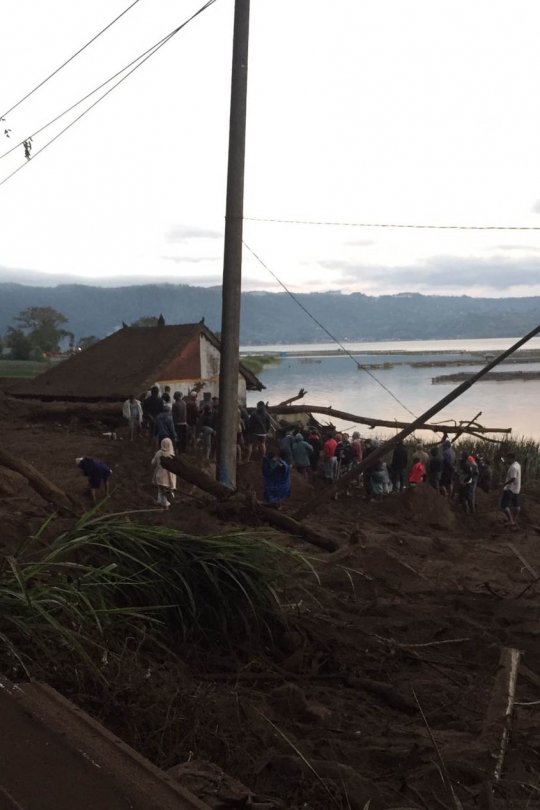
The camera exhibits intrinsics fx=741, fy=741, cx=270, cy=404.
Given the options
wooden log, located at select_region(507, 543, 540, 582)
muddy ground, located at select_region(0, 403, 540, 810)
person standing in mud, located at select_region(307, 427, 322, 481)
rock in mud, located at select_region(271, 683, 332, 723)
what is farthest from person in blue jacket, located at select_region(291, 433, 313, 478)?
rock in mud, located at select_region(271, 683, 332, 723)

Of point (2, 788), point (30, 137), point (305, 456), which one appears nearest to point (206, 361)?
point (305, 456)

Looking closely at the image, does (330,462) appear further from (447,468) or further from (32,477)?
(32,477)

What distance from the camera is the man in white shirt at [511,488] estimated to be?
16188mm

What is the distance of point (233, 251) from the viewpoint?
1113 centimetres

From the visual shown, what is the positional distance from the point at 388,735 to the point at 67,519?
14.9ft

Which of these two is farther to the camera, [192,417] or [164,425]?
[192,417]

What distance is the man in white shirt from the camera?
16188mm

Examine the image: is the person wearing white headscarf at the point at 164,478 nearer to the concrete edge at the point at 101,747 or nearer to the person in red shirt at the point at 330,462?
the person in red shirt at the point at 330,462

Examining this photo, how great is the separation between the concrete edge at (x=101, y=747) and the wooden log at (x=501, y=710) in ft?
6.17

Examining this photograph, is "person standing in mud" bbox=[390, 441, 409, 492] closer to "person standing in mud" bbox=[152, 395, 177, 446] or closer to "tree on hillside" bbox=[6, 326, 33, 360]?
"person standing in mud" bbox=[152, 395, 177, 446]

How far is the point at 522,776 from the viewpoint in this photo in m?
4.13

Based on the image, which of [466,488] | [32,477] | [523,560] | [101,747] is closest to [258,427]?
[466,488]

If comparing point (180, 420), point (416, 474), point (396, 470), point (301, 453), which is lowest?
point (396, 470)

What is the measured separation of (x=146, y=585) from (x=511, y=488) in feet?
42.2
